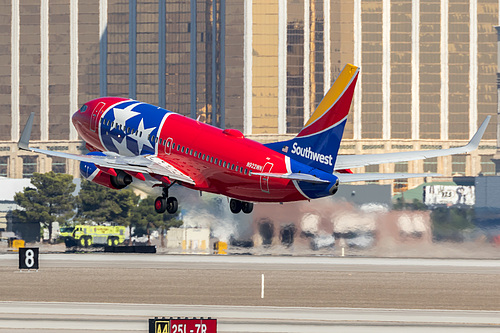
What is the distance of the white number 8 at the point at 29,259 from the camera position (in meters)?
120

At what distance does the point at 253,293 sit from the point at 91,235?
85.0 m

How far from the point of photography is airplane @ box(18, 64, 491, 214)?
60375 millimetres

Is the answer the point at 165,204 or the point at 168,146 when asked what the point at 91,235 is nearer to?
the point at 168,146

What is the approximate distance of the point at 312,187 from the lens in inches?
2389

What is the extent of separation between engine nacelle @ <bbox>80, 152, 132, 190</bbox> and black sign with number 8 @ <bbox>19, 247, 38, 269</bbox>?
57078 mm

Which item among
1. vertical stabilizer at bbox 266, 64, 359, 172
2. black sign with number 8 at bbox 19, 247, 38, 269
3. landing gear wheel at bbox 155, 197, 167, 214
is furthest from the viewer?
black sign with number 8 at bbox 19, 247, 38, 269

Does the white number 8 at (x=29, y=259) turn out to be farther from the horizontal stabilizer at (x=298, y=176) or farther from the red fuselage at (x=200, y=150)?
the horizontal stabilizer at (x=298, y=176)

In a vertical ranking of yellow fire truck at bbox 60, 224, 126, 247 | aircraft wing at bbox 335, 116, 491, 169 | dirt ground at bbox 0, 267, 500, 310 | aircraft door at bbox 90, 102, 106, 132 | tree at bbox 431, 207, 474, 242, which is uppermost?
aircraft door at bbox 90, 102, 106, 132

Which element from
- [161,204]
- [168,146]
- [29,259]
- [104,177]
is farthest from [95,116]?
[29,259]

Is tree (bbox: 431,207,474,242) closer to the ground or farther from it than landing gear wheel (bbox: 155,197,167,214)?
closer to the ground

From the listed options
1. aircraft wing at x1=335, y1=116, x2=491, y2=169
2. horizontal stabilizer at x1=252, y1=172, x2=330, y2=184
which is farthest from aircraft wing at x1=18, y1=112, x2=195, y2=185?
aircraft wing at x1=335, y1=116, x2=491, y2=169

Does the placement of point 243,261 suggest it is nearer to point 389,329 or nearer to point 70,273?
point 70,273

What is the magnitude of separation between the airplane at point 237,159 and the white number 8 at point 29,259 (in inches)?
2183

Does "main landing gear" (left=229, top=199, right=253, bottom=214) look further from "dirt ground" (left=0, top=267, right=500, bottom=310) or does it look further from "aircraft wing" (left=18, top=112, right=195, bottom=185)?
"dirt ground" (left=0, top=267, right=500, bottom=310)
